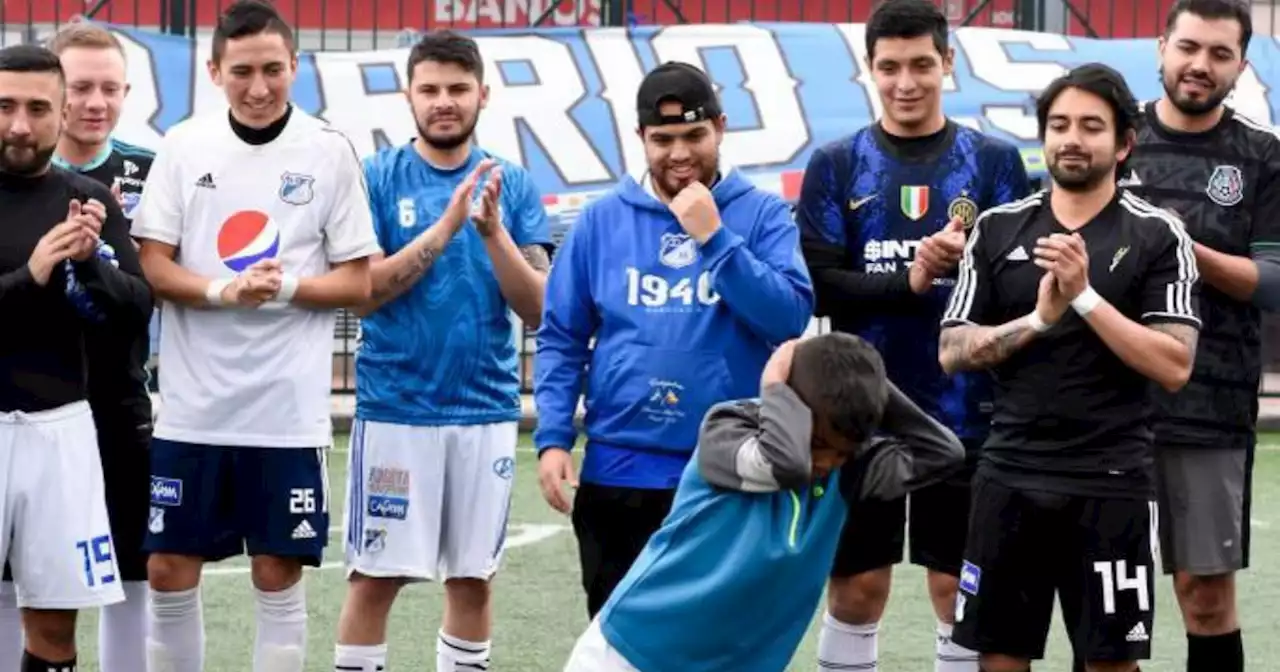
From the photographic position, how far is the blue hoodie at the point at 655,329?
6.95m

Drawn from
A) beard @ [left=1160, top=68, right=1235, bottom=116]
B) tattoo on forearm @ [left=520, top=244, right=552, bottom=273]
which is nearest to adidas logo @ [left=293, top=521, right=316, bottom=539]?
tattoo on forearm @ [left=520, top=244, right=552, bottom=273]

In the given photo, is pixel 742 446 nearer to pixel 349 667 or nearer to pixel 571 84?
pixel 349 667

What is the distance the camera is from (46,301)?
7.01 metres

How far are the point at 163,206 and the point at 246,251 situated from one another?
271mm

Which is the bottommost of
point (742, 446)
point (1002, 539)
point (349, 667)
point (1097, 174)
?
point (349, 667)

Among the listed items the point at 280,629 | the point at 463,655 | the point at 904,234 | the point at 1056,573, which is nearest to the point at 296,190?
the point at 280,629

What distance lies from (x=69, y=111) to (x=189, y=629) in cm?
160

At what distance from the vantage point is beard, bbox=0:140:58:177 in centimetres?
702

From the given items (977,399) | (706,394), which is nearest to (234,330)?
(706,394)

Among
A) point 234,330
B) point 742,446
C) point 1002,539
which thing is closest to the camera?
point 742,446

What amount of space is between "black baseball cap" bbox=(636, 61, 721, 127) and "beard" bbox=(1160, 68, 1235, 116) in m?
1.55

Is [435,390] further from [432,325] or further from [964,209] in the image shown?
[964,209]

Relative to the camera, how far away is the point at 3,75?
7070mm

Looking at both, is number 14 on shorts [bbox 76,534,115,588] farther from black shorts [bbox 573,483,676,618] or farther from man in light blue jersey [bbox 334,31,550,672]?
black shorts [bbox 573,483,676,618]
